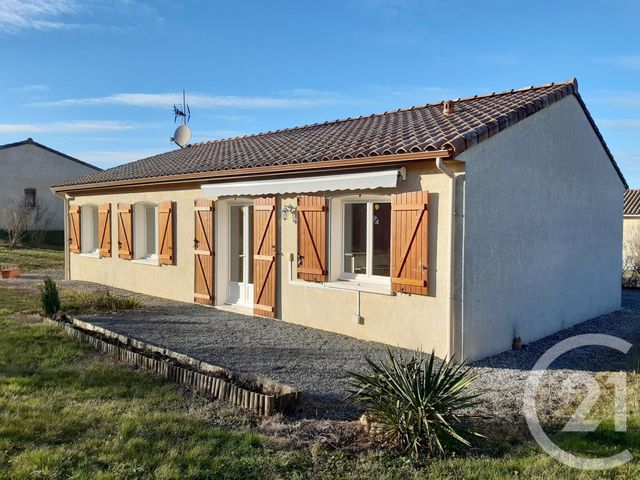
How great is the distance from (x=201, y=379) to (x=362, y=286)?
405 centimetres

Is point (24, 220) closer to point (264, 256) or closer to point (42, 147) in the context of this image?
point (42, 147)

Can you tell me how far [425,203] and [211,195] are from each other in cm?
612

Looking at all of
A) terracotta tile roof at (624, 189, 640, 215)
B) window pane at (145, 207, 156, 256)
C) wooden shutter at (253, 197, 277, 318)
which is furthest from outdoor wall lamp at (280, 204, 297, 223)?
terracotta tile roof at (624, 189, 640, 215)

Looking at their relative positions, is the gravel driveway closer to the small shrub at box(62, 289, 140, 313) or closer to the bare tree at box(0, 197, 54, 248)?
the small shrub at box(62, 289, 140, 313)

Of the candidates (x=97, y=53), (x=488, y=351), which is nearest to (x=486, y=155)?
(x=488, y=351)

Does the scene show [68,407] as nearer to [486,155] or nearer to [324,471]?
[324,471]

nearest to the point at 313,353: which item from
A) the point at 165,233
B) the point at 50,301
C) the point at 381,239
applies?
the point at 381,239

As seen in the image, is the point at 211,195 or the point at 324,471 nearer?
the point at 324,471

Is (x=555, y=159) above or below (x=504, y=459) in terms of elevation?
above

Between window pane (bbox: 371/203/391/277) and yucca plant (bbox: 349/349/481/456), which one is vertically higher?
window pane (bbox: 371/203/391/277)

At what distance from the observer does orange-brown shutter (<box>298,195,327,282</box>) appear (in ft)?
34.2

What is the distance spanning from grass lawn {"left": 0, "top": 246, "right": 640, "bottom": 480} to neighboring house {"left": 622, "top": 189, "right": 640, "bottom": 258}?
2556 centimetres

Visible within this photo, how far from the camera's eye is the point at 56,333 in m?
9.77

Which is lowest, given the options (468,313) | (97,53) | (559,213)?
(468,313)
